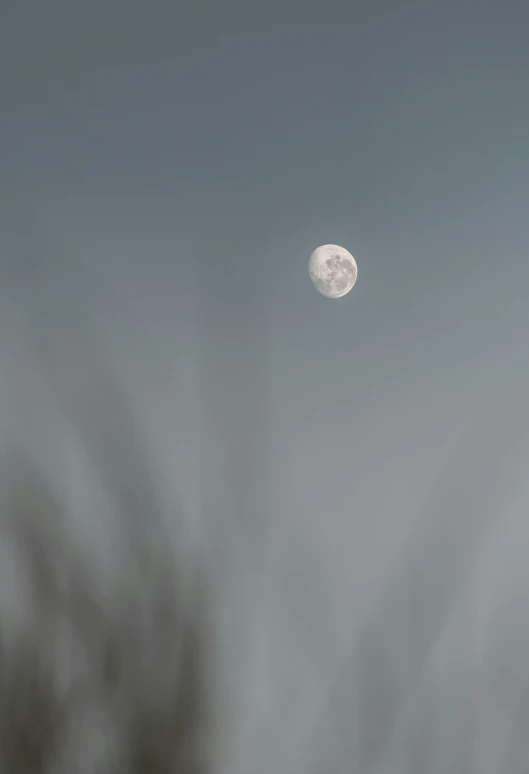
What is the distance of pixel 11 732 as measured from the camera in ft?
1.77

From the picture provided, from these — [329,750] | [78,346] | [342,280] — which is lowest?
[329,750]

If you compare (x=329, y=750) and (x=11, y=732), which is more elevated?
(x=11, y=732)

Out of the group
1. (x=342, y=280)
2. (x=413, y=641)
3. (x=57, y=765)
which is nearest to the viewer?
(x=57, y=765)

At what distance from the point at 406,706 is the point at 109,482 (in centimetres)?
38

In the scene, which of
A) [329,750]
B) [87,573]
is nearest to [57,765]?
[87,573]

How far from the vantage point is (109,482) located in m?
0.63

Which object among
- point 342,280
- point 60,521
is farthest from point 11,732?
point 342,280

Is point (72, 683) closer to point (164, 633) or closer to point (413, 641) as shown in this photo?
point (164, 633)

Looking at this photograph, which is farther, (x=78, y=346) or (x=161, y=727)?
(x=78, y=346)

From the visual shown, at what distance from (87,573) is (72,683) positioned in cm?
9

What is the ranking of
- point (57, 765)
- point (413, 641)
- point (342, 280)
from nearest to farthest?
point (57, 765), point (413, 641), point (342, 280)

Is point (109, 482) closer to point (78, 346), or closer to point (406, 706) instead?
point (78, 346)

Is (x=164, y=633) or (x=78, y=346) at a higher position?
(x=78, y=346)

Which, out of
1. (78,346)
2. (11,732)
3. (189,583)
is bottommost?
(11,732)
